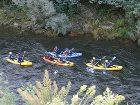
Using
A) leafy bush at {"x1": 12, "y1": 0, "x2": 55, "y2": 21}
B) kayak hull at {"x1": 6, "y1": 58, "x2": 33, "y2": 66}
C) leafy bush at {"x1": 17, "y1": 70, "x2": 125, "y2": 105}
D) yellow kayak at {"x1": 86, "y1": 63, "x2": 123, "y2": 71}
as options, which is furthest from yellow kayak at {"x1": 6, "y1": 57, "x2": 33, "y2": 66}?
leafy bush at {"x1": 17, "y1": 70, "x2": 125, "y2": 105}

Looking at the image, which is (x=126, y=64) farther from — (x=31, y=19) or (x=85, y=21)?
(x=31, y=19)

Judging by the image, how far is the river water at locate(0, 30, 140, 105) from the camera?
92.1ft

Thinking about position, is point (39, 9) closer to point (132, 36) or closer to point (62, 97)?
point (132, 36)

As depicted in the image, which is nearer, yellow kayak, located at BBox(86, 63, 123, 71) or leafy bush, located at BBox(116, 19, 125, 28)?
yellow kayak, located at BBox(86, 63, 123, 71)

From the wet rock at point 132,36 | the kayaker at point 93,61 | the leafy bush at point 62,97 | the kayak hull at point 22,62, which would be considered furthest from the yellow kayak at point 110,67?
the leafy bush at point 62,97

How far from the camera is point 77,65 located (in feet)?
107

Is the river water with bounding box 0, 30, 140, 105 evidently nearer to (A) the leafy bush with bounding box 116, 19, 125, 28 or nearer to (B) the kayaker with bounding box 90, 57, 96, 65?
(B) the kayaker with bounding box 90, 57, 96, 65

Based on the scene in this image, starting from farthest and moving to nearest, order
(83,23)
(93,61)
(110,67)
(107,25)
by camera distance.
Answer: (83,23) → (107,25) → (93,61) → (110,67)

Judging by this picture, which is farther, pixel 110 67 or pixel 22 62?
pixel 110 67

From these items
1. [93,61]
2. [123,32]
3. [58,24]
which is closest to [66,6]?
[58,24]

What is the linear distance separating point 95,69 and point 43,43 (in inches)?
315

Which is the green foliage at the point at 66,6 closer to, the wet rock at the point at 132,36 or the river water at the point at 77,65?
the river water at the point at 77,65

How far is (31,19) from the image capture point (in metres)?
40.2

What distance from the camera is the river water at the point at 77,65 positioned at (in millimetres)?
28078
